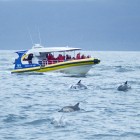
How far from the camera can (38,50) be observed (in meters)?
53.2

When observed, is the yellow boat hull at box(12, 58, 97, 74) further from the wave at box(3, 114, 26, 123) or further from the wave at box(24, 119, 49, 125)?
the wave at box(24, 119, 49, 125)

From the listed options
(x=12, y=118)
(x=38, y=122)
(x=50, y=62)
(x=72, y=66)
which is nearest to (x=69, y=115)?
(x=38, y=122)

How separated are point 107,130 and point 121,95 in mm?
13687

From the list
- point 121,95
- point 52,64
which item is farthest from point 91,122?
point 52,64

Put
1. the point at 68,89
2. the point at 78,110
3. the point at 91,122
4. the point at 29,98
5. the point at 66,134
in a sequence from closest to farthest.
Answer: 1. the point at 66,134
2. the point at 91,122
3. the point at 78,110
4. the point at 29,98
5. the point at 68,89

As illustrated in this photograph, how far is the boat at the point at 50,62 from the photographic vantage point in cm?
4922

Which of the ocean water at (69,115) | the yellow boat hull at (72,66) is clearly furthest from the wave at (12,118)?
the yellow boat hull at (72,66)

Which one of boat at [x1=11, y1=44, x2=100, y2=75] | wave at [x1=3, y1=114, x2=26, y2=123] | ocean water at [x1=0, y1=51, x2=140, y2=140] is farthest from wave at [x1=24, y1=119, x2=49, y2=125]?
boat at [x1=11, y1=44, x2=100, y2=75]

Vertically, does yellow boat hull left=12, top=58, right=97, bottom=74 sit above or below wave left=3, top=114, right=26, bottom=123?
above

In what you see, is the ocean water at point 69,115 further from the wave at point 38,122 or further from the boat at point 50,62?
the boat at point 50,62

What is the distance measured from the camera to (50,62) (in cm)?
5200

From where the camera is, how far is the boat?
4922cm

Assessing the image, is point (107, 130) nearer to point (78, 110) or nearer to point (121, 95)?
point (78, 110)

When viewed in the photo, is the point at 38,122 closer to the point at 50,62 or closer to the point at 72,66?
the point at 72,66
